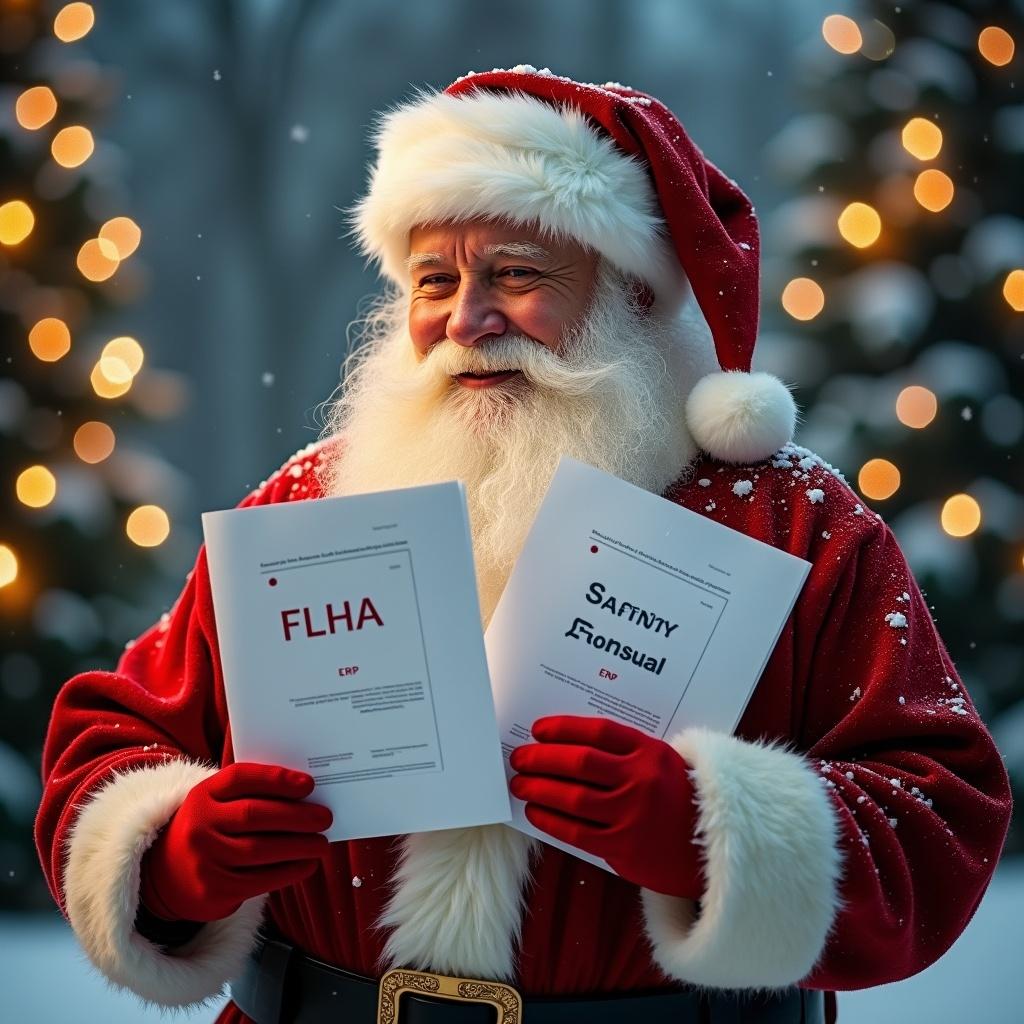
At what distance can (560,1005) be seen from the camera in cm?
142

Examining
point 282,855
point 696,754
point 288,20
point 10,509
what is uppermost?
point 288,20

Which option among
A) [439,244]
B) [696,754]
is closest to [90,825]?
[696,754]

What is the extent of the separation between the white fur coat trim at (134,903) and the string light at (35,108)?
2.17m

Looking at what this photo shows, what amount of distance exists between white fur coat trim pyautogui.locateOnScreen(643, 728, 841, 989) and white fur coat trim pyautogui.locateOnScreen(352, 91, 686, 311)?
763mm

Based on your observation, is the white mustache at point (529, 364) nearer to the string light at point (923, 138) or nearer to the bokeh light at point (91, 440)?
the bokeh light at point (91, 440)

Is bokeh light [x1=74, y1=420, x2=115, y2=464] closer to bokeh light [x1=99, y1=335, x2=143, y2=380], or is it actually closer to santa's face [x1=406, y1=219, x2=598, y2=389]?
bokeh light [x1=99, y1=335, x2=143, y2=380]

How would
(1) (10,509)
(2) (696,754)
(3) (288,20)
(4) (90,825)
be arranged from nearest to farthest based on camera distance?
(2) (696,754)
(4) (90,825)
(1) (10,509)
(3) (288,20)

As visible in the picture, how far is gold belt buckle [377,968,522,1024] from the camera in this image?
1413mm

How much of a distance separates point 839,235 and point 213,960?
2.47 m

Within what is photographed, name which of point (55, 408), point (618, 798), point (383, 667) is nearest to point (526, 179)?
point (383, 667)

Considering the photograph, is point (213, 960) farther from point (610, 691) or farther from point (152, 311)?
point (152, 311)

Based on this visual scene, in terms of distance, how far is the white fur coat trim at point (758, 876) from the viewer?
1.32 metres

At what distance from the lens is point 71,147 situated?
3.12 meters

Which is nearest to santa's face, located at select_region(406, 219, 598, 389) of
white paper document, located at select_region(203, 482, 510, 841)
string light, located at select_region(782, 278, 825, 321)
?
white paper document, located at select_region(203, 482, 510, 841)
